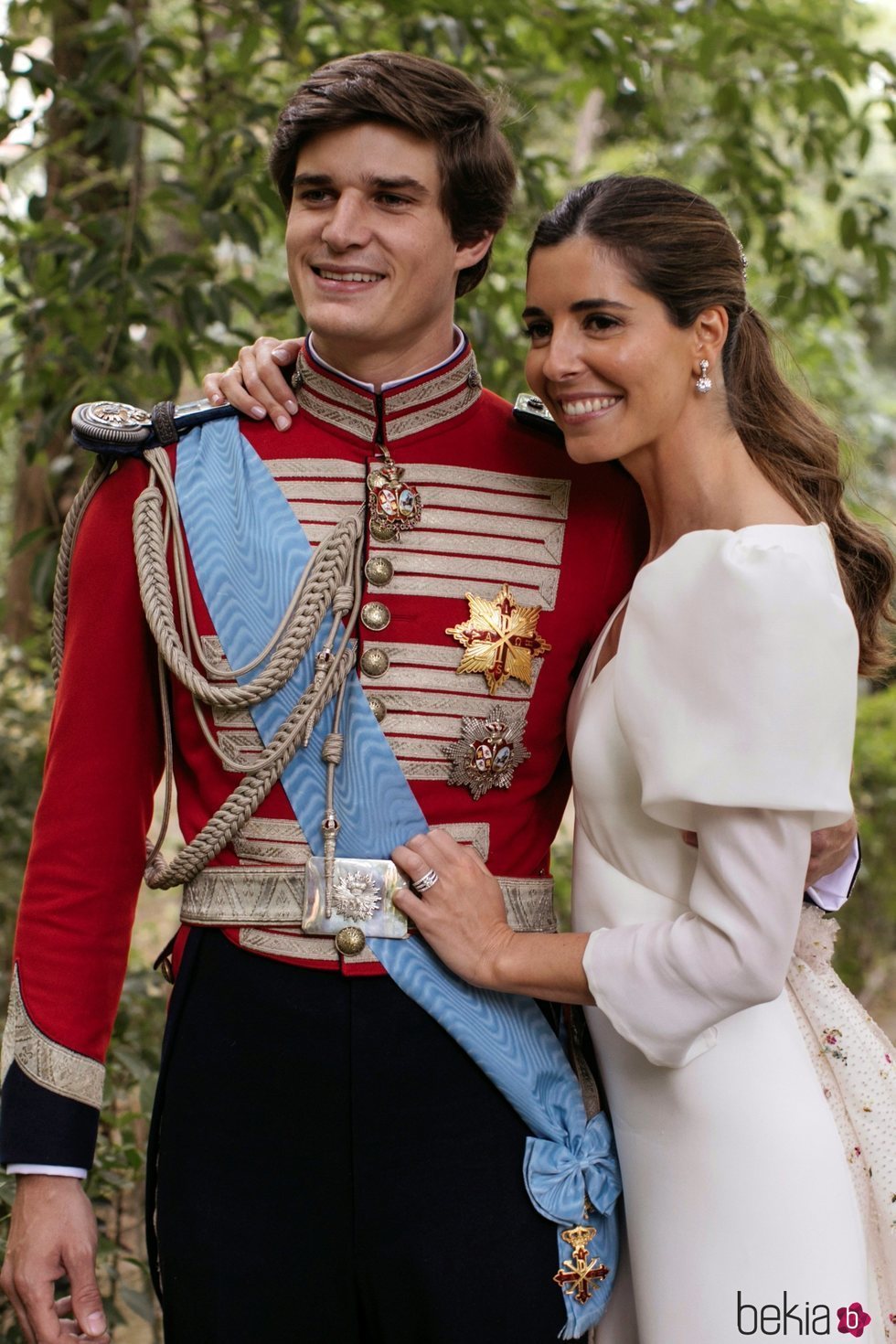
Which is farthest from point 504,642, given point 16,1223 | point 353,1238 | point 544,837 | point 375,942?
point 16,1223

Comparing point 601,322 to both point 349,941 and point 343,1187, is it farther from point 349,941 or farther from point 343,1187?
point 343,1187

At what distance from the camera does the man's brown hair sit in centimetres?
172

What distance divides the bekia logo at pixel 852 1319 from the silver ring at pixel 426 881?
0.61 m

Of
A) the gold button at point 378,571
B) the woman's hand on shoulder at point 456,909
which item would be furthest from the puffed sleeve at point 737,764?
the gold button at point 378,571

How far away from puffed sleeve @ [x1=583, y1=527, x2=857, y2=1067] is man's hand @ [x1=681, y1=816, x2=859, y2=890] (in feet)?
0.66

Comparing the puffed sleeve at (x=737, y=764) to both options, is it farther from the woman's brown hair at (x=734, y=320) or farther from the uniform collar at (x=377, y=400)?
the uniform collar at (x=377, y=400)

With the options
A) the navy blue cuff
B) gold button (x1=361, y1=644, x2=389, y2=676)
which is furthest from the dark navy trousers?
gold button (x1=361, y1=644, x2=389, y2=676)

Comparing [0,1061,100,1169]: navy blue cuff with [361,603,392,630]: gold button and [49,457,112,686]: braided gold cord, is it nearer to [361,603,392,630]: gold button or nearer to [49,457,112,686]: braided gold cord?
[49,457,112,686]: braided gold cord

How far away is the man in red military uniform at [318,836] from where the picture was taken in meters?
1.63

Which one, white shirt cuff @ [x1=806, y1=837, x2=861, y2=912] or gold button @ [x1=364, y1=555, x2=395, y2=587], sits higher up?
gold button @ [x1=364, y1=555, x2=395, y2=587]

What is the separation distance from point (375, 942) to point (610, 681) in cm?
39

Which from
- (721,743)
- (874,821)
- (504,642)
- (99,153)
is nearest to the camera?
(721,743)

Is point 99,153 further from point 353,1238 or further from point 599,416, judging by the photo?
point 353,1238

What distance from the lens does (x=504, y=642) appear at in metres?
1.75
